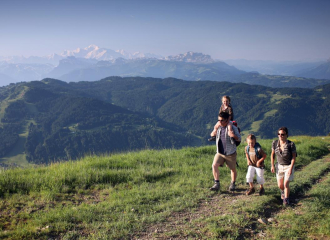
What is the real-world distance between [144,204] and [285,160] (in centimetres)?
440

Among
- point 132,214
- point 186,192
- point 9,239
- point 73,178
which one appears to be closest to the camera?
point 9,239

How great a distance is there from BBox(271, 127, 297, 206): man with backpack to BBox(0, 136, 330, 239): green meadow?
0.38 m

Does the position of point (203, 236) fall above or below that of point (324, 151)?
above

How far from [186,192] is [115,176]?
9.02 feet

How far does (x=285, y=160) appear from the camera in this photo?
6391 millimetres

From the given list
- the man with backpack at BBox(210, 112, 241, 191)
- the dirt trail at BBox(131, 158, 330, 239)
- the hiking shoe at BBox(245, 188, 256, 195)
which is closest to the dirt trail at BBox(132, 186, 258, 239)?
the dirt trail at BBox(131, 158, 330, 239)

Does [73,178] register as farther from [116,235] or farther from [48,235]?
[116,235]

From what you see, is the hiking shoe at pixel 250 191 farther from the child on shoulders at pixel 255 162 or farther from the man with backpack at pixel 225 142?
the man with backpack at pixel 225 142

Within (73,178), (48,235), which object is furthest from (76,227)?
(73,178)

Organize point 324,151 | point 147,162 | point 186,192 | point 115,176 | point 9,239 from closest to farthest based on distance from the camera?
point 9,239, point 186,192, point 115,176, point 147,162, point 324,151

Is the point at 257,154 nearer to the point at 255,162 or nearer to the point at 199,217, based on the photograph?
the point at 255,162

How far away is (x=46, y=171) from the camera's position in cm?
789

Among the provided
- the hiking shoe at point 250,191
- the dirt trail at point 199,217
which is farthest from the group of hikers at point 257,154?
the dirt trail at point 199,217

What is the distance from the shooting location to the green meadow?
468 centimetres
